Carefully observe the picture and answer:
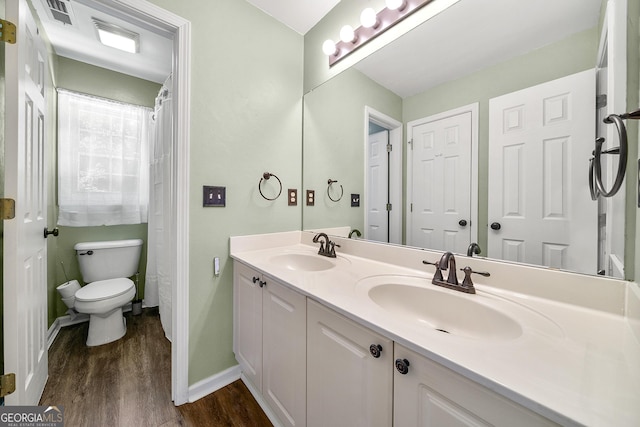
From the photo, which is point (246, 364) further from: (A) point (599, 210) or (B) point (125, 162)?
(B) point (125, 162)

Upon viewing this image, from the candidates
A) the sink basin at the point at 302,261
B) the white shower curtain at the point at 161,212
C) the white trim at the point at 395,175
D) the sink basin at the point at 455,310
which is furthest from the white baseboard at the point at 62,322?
the white trim at the point at 395,175

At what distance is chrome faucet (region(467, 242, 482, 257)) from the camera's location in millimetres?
960

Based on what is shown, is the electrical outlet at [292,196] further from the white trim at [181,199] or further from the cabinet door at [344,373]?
the cabinet door at [344,373]

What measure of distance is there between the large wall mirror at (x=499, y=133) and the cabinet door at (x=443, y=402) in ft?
1.99

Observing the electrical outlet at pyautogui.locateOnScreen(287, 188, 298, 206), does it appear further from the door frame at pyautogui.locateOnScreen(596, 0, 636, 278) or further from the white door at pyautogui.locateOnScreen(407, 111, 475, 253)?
the door frame at pyautogui.locateOnScreen(596, 0, 636, 278)

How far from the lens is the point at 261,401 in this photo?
1295 millimetres

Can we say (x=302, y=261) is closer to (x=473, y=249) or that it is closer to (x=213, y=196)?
(x=213, y=196)

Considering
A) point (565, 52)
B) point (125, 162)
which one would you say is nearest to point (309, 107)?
point (565, 52)

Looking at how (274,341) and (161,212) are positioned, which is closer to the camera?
(274,341)

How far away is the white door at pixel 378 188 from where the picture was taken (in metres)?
1.32

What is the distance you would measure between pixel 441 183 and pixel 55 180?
296cm

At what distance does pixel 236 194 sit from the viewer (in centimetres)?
150

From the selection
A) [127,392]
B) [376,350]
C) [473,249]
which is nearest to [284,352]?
[376,350]

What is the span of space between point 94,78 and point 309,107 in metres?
A: 2.09
